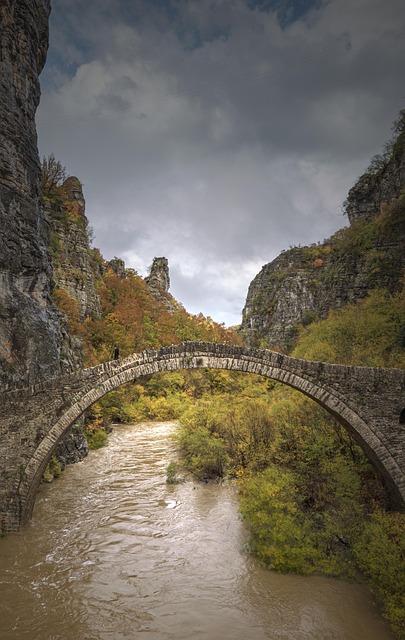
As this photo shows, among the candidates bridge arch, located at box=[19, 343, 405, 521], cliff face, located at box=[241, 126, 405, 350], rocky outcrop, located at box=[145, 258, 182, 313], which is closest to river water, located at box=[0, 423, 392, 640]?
bridge arch, located at box=[19, 343, 405, 521]

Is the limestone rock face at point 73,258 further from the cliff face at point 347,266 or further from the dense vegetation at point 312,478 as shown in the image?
the cliff face at point 347,266

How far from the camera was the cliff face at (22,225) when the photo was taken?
12.7 m

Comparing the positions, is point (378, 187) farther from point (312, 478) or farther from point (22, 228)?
point (22, 228)

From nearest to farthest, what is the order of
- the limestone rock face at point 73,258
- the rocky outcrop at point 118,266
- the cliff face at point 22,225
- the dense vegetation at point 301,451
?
the dense vegetation at point 301,451 < the cliff face at point 22,225 < the limestone rock face at point 73,258 < the rocky outcrop at point 118,266

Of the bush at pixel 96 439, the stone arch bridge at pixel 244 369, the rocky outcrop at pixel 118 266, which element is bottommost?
the bush at pixel 96 439

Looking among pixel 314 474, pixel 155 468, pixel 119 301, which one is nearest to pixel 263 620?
pixel 314 474

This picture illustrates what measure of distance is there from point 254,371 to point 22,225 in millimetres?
11110

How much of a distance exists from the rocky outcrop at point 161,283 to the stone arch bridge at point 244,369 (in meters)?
37.6

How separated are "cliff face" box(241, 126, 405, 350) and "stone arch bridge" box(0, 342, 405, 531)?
44.3ft

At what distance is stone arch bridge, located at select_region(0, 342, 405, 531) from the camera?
9.45m

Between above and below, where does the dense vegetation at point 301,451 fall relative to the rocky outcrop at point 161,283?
below

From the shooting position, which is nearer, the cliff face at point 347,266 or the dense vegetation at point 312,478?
the dense vegetation at point 312,478

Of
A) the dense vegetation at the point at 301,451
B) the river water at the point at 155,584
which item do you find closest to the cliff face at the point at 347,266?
the dense vegetation at the point at 301,451

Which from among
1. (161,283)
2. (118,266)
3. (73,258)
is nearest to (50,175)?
(73,258)
